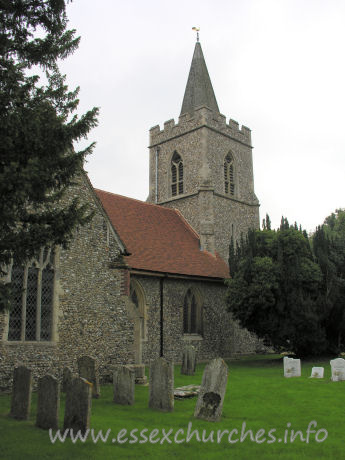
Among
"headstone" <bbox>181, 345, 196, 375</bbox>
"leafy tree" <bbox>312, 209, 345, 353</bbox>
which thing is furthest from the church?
"leafy tree" <bbox>312, 209, 345, 353</bbox>

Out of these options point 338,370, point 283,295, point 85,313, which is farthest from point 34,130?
point 283,295

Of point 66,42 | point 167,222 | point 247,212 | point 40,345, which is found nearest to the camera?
point 66,42

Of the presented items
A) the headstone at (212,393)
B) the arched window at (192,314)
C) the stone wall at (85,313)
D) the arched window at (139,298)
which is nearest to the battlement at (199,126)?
the arched window at (192,314)

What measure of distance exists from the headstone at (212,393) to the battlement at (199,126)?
18858 millimetres

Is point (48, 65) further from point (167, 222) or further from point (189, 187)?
point (189, 187)

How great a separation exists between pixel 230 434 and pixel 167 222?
665 inches

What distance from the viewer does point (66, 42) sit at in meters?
7.37

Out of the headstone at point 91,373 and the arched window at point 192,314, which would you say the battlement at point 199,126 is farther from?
the headstone at point 91,373

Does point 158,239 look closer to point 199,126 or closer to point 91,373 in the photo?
point 199,126

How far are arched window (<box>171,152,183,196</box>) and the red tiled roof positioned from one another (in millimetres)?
1827

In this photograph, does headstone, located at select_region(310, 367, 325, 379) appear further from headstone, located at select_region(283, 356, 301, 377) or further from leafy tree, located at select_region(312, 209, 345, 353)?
leafy tree, located at select_region(312, 209, 345, 353)

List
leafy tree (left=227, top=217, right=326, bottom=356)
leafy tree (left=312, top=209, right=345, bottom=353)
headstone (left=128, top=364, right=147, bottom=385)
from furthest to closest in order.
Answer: leafy tree (left=312, top=209, right=345, bottom=353)
leafy tree (left=227, top=217, right=326, bottom=356)
headstone (left=128, top=364, right=147, bottom=385)

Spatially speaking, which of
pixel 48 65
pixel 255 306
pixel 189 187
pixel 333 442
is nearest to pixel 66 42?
pixel 48 65

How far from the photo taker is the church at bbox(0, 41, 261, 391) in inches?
439
